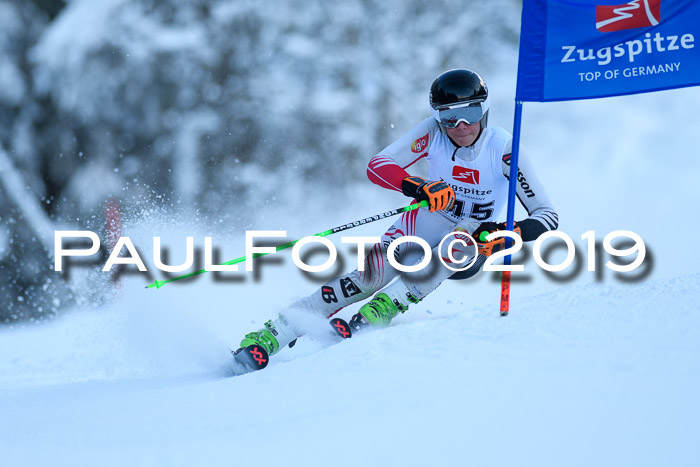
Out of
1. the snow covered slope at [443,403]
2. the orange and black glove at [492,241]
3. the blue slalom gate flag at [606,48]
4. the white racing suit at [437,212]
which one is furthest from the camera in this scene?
the white racing suit at [437,212]

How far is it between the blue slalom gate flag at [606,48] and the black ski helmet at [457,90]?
0.30m

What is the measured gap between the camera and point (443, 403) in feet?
6.77

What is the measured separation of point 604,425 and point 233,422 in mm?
1152

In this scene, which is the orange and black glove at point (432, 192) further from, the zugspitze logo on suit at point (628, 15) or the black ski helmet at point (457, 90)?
the zugspitze logo on suit at point (628, 15)

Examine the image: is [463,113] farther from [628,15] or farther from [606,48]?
[628,15]

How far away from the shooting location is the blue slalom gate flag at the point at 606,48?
3047 mm

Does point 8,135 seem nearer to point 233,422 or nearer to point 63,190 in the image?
point 63,190

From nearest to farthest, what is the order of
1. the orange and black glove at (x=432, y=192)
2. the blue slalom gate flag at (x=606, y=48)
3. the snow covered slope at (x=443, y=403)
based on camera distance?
1. the snow covered slope at (x=443, y=403)
2. the blue slalom gate flag at (x=606, y=48)
3. the orange and black glove at (x=432, y=192)

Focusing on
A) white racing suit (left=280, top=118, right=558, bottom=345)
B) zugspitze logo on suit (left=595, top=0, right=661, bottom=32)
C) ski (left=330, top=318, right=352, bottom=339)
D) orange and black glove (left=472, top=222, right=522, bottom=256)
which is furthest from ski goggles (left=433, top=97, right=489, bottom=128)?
ski (left=330, top=318, right=352, bottom=339)

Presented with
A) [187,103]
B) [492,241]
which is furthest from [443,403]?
[187,103]

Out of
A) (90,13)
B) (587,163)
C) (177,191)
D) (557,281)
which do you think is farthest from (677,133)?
(90,13)

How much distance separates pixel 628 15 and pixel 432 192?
1223mm

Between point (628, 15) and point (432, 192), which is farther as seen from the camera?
point (432, 192)

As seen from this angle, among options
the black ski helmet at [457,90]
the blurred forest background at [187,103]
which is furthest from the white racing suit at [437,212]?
the blurred forest background at [187,103]
